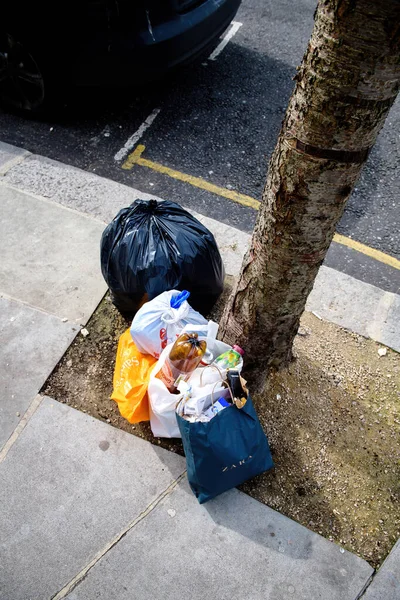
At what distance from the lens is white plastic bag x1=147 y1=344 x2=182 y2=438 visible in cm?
224

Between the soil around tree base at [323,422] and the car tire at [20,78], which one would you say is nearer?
the soil around tree base at [323,422]

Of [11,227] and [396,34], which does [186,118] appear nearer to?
[11,227]

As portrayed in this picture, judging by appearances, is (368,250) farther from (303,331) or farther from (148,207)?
(148,207)

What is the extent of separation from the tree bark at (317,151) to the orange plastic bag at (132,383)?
540 millimetres

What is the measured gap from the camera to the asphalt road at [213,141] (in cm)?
390

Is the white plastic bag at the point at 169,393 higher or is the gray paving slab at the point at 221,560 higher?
the white plastic bag at the point at 169,393

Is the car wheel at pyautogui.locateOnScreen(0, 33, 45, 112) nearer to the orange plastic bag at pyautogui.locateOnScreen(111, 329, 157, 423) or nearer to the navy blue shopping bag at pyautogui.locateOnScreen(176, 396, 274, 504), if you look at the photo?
the orange plastic bag at pyautogui.locateOnScreen(111, 329, 157, 423)

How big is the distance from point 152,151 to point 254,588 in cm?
337

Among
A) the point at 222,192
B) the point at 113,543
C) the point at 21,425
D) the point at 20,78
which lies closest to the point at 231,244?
the point at 222,192

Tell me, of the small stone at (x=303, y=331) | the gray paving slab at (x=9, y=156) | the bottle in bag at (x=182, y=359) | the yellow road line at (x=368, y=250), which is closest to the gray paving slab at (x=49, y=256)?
the gray paving slab at (x=9, y=156)

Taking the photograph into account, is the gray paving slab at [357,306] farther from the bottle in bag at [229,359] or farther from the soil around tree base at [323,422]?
the bottle in bag at [229,359]

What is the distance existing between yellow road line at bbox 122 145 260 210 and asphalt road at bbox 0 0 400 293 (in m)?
0.05

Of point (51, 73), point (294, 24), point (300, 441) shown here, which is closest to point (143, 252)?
point (300, 441)

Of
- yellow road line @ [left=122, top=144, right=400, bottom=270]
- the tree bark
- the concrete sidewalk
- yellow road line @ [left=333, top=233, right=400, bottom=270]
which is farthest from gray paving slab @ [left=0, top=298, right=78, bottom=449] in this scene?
yellow road line @ [left=333, top=233, right=400, bottom=270]
